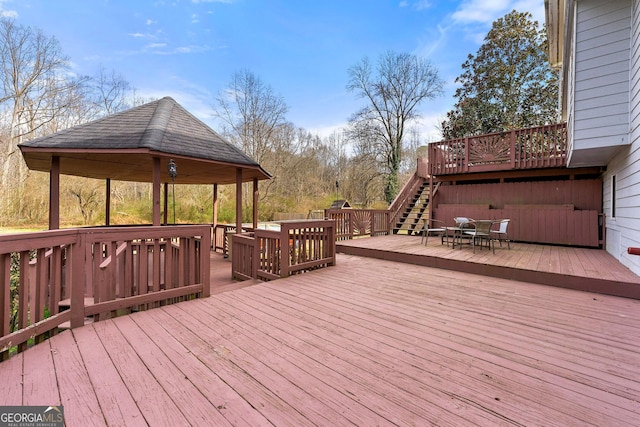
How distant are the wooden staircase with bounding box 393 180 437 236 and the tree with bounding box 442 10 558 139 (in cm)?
590

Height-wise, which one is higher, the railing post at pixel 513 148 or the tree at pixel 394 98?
the tree at pixel 394 98

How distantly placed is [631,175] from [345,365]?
5.23 metres

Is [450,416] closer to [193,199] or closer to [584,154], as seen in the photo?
[584,154]

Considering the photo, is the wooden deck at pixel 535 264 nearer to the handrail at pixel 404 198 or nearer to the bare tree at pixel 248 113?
the handrail at pixel 404 198

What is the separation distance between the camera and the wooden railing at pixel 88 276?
6.86 ft

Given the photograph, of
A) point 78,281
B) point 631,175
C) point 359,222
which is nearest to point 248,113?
point 359,222

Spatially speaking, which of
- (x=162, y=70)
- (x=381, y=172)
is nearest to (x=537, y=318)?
(x=381, y=172)

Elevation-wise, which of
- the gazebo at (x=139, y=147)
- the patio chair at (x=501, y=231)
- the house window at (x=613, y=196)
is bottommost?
the patio chair at (x=501, y=231)

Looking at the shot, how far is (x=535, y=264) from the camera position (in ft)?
15.1

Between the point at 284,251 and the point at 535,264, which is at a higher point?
the point at 284,251

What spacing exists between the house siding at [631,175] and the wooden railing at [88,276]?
5.87 metres

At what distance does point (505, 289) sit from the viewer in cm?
387

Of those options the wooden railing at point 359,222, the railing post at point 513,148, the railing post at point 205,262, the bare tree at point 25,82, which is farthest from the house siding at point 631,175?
the bare tree at point 25,82

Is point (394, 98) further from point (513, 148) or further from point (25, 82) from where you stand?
point (25, 82)
